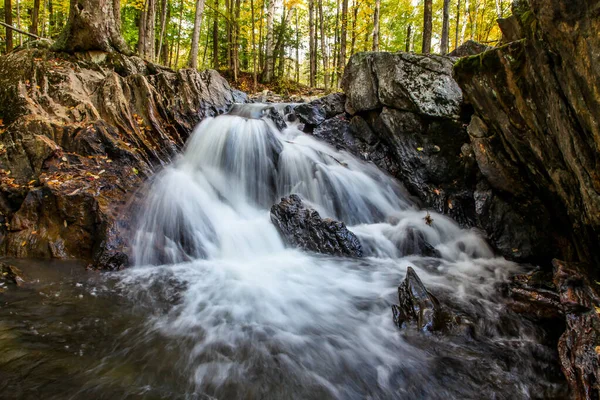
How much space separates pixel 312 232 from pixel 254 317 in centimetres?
258

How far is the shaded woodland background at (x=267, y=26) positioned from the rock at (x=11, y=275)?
10.6 m

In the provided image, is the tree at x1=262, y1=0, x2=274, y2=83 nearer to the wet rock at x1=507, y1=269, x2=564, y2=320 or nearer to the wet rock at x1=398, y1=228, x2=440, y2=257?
the wet rock at x1=398, y1=228, x2=440, y2=257

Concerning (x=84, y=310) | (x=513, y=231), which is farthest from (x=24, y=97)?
(x=513, y=231)

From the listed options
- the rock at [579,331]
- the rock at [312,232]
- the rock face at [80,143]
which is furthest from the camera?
the rock at [312,232]

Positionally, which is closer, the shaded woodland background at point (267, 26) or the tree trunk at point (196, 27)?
the tree trunk at point (196, 27)

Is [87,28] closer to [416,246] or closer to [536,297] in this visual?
[416,246]

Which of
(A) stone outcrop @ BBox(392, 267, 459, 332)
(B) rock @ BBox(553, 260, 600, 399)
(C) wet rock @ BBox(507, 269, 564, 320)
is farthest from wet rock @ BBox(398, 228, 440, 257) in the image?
(B) rock @ BBox(553, 260, 600, 399)

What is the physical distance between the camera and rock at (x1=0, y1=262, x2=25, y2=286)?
411 cm

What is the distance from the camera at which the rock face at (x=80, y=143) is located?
202 inches

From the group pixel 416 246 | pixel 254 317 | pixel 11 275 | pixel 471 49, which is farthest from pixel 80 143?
pixel 471 49

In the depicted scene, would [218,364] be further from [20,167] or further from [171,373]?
[20,167]

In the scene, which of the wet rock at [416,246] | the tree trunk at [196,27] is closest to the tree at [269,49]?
the tree trunk at [196,27]

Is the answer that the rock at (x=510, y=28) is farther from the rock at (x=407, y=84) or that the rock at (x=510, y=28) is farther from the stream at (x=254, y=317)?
the stream at (x=254, y=317)

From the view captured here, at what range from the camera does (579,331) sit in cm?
302
